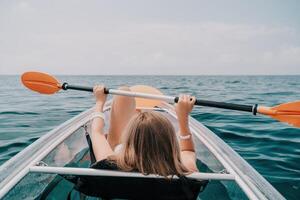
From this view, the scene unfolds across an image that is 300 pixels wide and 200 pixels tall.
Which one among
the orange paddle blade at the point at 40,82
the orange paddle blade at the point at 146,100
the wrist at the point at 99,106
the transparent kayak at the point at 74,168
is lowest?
the transparent kayak at the point at 74,168

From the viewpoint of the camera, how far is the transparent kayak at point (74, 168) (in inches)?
76.0

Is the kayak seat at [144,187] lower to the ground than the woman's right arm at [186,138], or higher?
lower

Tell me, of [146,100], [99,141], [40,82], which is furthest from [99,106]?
[146,100]

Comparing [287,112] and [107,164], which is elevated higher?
[287,112]

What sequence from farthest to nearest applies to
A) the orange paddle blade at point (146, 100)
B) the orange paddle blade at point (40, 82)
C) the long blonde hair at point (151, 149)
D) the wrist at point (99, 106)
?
1. the orange paddle blade at point (146, 100)
2. the orange paddle blade at point (40, 82)
3. the wrist at point (99, 106)
4. the long blonde hair at point (151, 149)

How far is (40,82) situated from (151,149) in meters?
2.47

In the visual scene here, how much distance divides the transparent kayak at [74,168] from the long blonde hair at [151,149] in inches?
3.1

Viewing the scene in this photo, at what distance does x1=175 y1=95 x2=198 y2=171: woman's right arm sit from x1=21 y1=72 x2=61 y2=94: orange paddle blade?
199 cm

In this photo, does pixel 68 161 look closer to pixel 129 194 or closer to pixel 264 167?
pixel 129 194

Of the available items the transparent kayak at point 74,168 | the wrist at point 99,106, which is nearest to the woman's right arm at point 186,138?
the transparent kayak at point 74,168

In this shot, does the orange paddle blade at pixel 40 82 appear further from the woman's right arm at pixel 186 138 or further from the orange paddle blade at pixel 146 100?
the woman's right arm at pixel 186 138

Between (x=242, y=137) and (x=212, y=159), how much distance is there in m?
3.09

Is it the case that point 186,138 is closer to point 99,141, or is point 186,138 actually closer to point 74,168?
point 99,141

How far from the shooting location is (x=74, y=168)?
1862 mm
